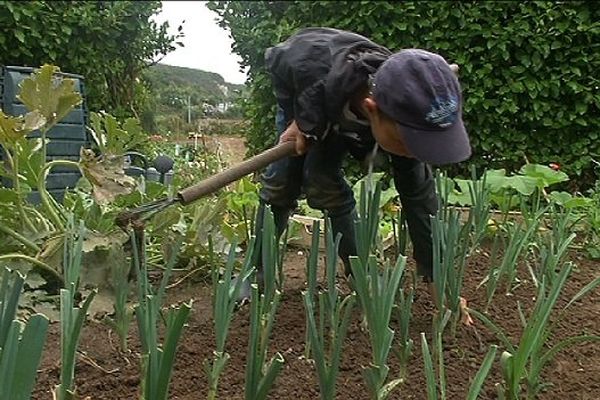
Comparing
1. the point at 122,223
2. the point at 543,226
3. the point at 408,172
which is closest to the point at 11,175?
the point at 122,223

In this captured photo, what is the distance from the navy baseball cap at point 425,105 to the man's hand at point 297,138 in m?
0.33

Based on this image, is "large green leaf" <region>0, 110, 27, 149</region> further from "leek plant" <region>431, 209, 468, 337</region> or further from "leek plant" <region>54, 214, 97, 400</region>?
"leek plant" <region>431, 209, 468, 337</region>

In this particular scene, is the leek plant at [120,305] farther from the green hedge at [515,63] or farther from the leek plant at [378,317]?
the green hedge at [515,63]

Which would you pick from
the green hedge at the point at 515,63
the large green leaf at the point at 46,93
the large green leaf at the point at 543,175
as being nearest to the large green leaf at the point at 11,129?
the large green leaf at the point at 46,93

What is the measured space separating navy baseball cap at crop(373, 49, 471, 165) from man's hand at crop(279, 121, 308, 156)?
1.10 feet

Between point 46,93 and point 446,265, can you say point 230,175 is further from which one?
point 46,93

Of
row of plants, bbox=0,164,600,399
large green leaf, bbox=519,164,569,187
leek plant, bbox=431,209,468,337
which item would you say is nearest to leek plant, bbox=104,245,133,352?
row of plants, bbox=0,164,600,399

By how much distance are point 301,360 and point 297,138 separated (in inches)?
22.6

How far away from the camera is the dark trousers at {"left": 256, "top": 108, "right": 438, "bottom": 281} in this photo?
1874mm

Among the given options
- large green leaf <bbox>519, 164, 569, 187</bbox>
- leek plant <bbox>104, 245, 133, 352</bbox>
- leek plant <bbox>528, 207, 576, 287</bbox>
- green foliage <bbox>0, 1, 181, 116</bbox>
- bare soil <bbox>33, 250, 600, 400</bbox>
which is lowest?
bare soil <bbox>33, 250, 600, 400</bbox>

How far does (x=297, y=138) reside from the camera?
1.83 meters

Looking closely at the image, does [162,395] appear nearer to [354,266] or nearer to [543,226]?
[354,266]

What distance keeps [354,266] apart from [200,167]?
3.43 metres

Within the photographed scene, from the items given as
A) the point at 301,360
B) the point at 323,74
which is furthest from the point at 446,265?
the point at 323,74
